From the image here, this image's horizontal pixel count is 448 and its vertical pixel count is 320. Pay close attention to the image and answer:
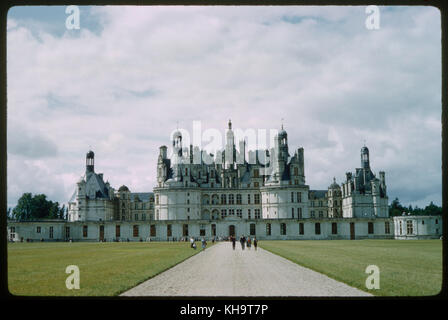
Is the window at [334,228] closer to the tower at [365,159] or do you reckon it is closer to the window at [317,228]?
the window at [317,228]

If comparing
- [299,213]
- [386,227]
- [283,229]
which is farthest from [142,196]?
[386,227]

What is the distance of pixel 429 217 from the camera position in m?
47.3

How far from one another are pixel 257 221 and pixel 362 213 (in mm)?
15070

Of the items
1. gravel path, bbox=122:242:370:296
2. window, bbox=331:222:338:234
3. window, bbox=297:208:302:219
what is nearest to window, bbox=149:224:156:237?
window, bbox=297:208:302:219

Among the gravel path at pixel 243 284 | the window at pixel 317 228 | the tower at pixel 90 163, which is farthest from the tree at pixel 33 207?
the gravel path at pixel 243 284

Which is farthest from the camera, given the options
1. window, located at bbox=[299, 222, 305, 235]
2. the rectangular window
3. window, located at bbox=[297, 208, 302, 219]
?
window, located at bbox=[297, 208, 302, 219]

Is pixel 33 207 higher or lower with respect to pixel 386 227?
higher

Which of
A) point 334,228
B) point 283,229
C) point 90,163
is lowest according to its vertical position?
point 283,229

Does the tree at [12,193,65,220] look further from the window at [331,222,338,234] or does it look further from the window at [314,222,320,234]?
the window at [331,222,338,234]

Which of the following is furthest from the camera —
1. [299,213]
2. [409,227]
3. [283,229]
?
[299,213]

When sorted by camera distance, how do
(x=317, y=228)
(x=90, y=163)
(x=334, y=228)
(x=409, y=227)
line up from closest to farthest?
1. (x=409, y=227)
2. (x=334, y=228)
3. (x=317, y=228)
4. (x=90, y=163)

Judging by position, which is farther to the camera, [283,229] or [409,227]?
[283,229]

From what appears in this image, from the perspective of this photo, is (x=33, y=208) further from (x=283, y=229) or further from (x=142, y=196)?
(x=142, y=196)
